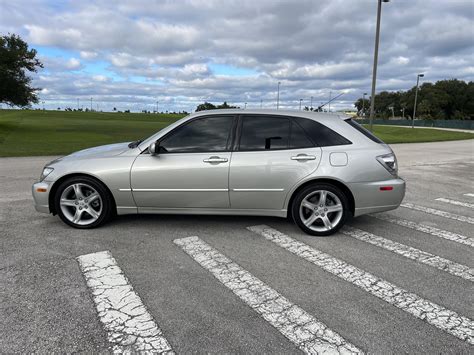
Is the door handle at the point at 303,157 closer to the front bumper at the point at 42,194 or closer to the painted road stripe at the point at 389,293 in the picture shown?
the painted road stripe at the point at 389,293

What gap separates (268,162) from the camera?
15.5 feet

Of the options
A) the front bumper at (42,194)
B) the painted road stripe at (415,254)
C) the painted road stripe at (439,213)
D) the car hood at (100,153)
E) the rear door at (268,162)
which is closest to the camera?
the painted road stripe at (415,254)

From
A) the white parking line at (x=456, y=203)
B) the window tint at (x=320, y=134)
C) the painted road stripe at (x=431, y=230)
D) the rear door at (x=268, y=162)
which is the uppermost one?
the window tint at (x=320, y=134)

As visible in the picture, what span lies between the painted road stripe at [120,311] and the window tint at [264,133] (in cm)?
222

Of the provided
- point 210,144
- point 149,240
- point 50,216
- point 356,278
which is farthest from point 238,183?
point 50,216

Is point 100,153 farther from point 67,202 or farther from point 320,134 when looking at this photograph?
point 320,134

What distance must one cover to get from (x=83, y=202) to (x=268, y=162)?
2.55m

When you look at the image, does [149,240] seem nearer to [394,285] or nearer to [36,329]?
[36,329]

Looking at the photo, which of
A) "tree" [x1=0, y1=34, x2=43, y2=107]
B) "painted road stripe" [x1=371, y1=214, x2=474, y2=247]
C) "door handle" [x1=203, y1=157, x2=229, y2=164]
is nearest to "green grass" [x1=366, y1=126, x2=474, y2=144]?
"painted road stripe" [x1=371, y1=214, x2=474, y2=247]

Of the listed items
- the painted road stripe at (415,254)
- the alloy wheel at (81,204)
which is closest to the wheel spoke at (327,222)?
the painted road stripe at (415,254)

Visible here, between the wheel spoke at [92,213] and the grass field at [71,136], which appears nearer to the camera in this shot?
the wheel spoke at [92,213]

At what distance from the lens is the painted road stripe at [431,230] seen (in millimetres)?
4857

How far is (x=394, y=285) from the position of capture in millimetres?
3510

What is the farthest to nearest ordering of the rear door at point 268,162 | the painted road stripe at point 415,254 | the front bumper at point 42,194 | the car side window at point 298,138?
the front bumper at point 42,194 < the car side window at point 298,138 < the rear door at point 268,162 < the painted road stripe at point 415,254
